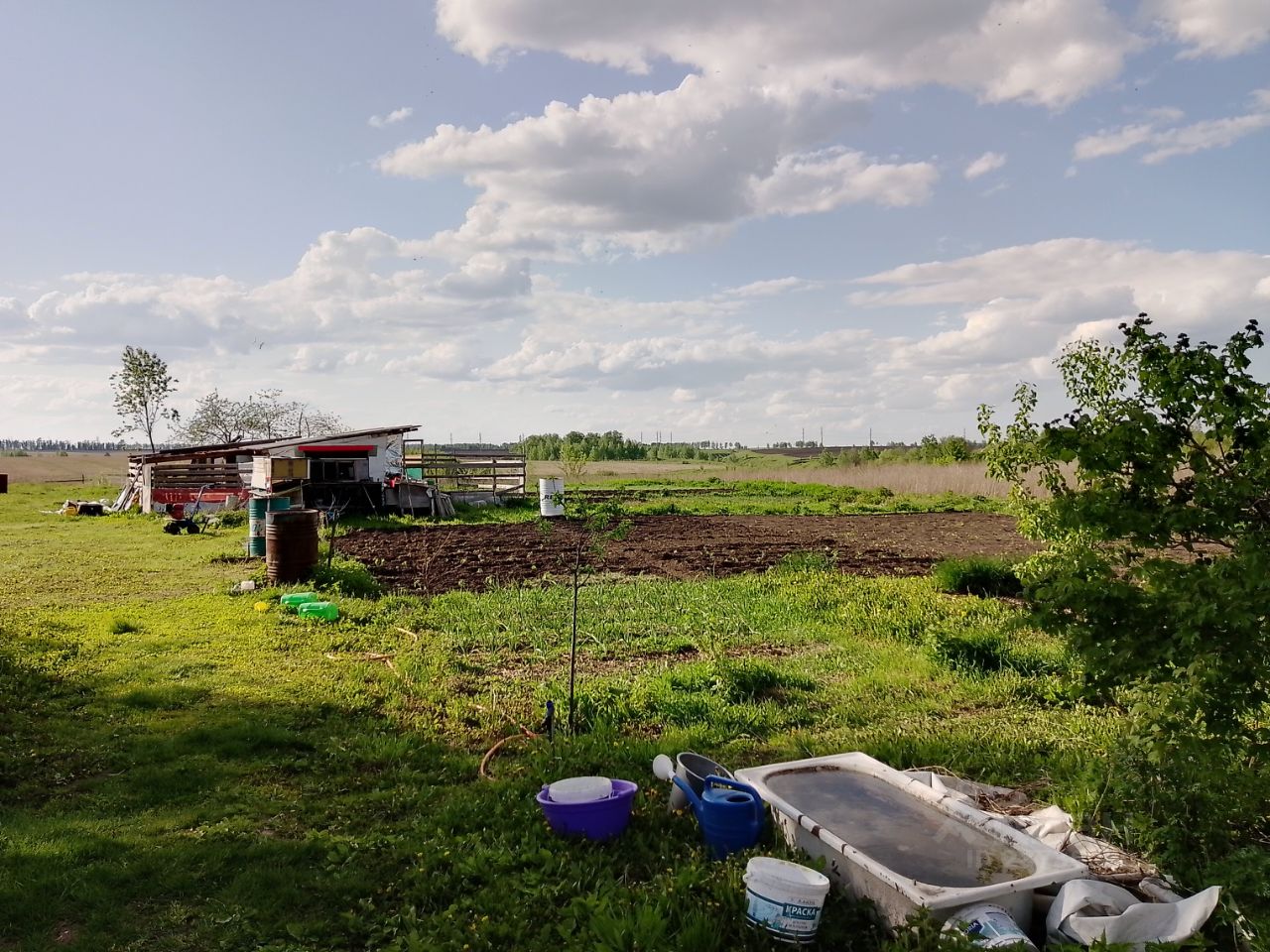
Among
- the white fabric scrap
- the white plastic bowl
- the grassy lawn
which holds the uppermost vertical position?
the white plastic bowl

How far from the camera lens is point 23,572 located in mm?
13477

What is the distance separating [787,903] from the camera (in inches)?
135

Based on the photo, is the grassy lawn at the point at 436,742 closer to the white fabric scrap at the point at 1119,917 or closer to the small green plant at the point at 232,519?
the white fabric scrap at the point at 1119,917

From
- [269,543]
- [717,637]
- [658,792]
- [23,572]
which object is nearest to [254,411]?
[23,572]

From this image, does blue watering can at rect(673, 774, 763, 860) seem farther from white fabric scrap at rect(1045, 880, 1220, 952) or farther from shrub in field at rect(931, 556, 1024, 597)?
shrub in field at rect(931, 556, 1024, 597)

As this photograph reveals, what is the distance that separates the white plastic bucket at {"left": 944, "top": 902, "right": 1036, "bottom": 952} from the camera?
320 cm

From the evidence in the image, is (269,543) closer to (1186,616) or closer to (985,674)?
(985,674)

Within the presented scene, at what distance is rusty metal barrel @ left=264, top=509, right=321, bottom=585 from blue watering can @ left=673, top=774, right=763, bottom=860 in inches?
354

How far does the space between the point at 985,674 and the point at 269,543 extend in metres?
9.33

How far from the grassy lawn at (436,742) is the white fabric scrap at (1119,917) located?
0.79 m

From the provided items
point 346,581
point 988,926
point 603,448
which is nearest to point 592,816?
point 988,926

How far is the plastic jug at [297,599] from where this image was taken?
1045cm

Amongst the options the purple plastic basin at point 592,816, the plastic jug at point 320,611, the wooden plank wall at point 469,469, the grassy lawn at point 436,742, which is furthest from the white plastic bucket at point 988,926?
the wooden plank wall at point 469,469

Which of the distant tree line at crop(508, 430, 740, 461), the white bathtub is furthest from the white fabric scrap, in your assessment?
the distant tree line at crop(508, 430, 740, 461)
